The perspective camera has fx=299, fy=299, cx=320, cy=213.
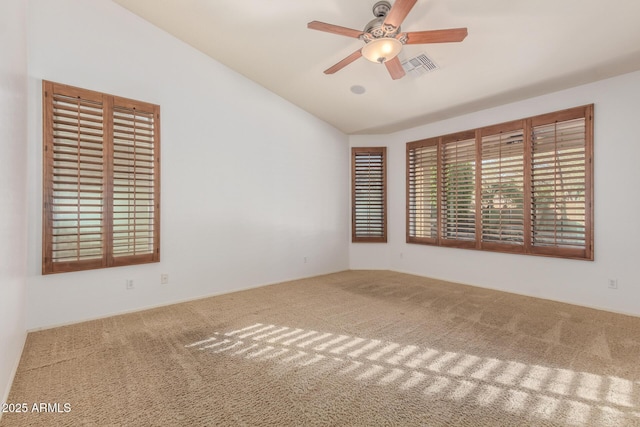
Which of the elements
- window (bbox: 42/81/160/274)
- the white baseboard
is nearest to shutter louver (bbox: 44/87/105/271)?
window (bbox: 42/81/160/274)

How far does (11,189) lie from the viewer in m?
2.01

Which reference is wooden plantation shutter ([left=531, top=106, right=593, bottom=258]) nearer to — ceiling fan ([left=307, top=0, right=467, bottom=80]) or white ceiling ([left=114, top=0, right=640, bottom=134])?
white ceiling ([left=114, top=0, right=640, bottom=134])

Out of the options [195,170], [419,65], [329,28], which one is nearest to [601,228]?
[419,65]

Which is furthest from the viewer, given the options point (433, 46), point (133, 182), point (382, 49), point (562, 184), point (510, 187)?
point (510, 187)

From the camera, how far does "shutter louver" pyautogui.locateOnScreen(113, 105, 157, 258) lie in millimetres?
3328

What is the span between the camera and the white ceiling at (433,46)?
2.66 m

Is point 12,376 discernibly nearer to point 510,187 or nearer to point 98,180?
point 98,180

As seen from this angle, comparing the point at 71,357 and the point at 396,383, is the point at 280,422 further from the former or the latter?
the point at 71,357

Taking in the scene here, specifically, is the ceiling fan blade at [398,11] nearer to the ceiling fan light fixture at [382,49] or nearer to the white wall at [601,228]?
the ceiling fan light fixture at [382,49]

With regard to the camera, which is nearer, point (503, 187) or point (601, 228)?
point (601, 228)

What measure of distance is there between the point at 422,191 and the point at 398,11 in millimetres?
3577

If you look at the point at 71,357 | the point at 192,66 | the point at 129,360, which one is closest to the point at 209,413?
the point at 129,360

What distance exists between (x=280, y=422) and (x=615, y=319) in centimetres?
370

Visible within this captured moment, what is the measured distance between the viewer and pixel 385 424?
5.25 ft
